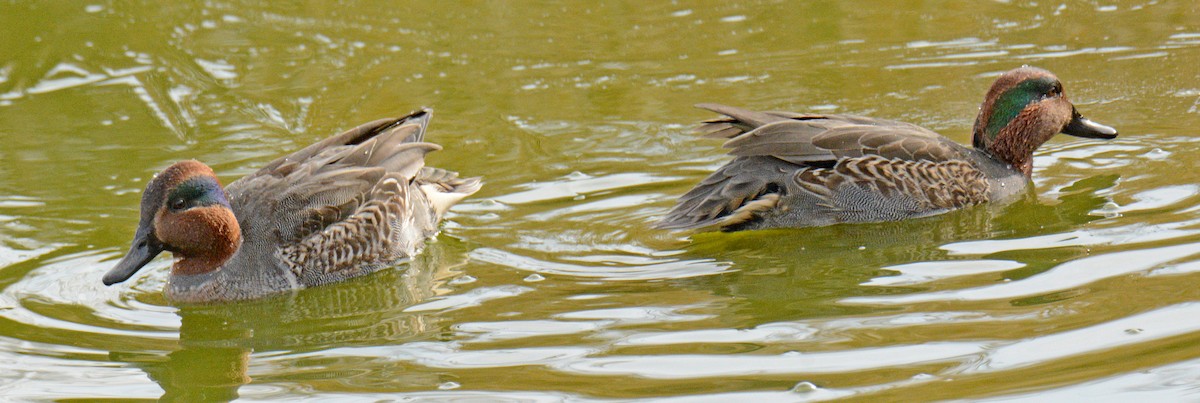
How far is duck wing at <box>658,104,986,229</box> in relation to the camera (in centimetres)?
731

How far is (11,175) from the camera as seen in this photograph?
28.9ft

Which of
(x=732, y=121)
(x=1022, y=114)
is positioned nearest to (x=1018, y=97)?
(x=1022, y=114)

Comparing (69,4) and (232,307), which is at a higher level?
(69,4)

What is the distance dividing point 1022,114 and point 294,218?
399 centimetres

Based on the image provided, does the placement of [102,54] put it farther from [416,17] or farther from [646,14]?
[646,14]

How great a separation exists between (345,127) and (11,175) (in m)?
2.16

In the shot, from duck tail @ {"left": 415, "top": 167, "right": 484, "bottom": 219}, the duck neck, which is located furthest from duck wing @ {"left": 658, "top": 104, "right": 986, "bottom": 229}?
duck tail @ {"left": 415, "top": 167, "right": 484, "bottom": 219}

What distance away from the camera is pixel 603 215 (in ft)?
25.2

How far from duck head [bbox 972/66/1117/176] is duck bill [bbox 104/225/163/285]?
4525 millimetres

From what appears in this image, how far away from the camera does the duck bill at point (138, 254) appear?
647 cm

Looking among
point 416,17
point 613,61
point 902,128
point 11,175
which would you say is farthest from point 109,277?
point 416,17

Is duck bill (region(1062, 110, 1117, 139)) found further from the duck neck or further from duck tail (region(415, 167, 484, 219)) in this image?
duck tail (region(415, 167, 484, 219))

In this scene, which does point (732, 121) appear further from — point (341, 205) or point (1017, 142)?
point (341, 205)

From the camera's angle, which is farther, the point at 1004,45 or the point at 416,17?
the point at 416,17
